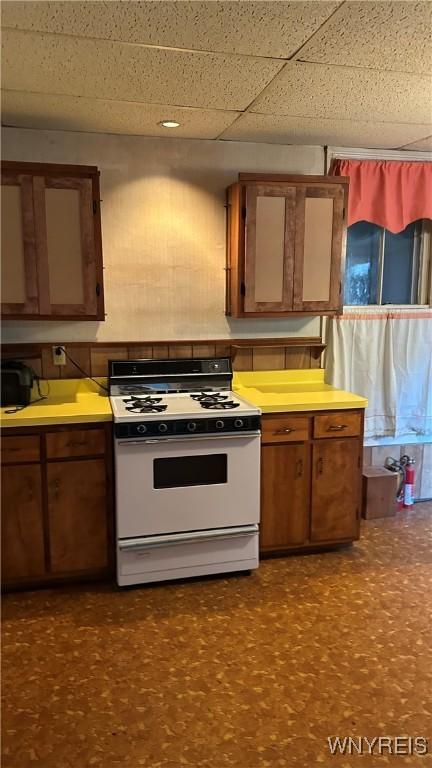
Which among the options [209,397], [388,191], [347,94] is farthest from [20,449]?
[388,191]

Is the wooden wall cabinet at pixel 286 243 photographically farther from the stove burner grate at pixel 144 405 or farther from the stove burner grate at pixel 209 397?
the stove burner grate at pixel 144 405

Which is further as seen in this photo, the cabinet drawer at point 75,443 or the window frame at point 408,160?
the window frame at point 408,160

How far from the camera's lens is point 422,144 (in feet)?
11.9

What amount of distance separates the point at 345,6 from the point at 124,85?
1.08 m

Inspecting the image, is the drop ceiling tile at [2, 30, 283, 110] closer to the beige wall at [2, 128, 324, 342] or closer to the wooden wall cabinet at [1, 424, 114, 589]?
the beige wall at [2, 128, 324, 342]

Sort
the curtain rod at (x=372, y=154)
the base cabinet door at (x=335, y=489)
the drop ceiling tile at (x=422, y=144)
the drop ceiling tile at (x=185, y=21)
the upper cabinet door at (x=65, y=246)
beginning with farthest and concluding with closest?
the curtain rod at (x=372, y=154), the drop ceiling tile at (x=422, y=144), the base cabinet door at (x=335, y=489), the upper cabinet door at (x=65, y=246), the drop ceiling tile at (x=185, y=21)

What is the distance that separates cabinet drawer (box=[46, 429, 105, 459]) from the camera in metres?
2.87

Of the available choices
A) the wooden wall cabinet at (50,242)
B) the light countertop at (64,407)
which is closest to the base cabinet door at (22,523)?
the light countertop at (64,407)

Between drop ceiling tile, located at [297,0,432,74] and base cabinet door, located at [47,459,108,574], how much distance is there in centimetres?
213

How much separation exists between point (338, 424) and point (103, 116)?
2.11 m

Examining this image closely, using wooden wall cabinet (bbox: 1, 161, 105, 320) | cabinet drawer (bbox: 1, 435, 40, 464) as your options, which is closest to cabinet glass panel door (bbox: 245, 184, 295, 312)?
wooden wall cabinet (bbox: 1, 161, 105, 320)

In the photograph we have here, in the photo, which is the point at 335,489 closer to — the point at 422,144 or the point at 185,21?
the point at 422,144

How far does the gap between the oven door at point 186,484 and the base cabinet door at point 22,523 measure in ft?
1.38

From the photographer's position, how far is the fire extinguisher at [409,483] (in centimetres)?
411
